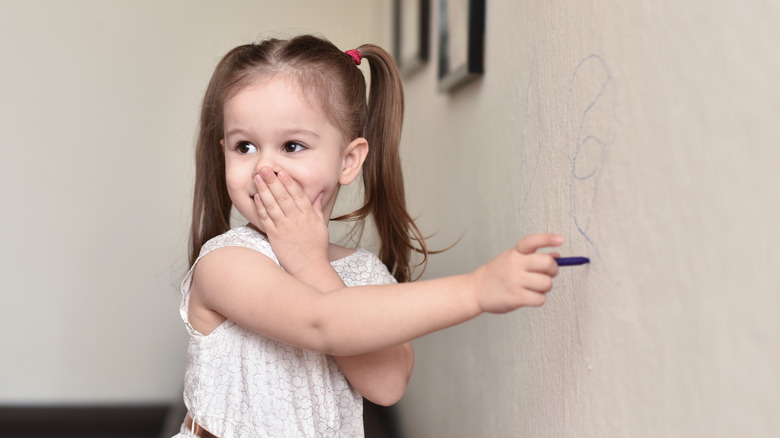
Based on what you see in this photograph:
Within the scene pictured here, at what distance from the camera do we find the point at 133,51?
2.39m

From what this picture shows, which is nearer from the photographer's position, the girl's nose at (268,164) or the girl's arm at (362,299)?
the girl's arm at (362,299)

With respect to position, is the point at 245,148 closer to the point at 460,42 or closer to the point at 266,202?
the point at 266,202

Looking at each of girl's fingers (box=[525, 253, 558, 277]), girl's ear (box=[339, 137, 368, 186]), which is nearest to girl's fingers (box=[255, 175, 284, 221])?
girl's ear (box=[339, 137, 368, 186])

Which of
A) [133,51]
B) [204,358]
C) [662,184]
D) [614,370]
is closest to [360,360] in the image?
[204,358]

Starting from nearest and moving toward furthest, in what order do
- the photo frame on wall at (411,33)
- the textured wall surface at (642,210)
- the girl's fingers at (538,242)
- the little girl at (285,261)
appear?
the textured wall surface at (642,210) < the girl's fingers at (538,242) < the little girl at (285,261) < the photo frame on wall at (411,33)

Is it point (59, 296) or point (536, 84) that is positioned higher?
point (536, 84)

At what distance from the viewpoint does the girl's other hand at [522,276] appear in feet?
1.94

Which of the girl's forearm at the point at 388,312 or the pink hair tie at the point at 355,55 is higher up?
the pink hair tie at the point at 355,55

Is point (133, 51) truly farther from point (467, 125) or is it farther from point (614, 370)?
point (614, 370)

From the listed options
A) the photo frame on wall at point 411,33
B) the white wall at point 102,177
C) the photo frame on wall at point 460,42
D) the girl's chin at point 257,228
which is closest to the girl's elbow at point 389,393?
the girl's chin at point 257,228

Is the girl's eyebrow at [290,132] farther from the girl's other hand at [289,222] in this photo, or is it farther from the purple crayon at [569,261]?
the purple crayon at [569,261]

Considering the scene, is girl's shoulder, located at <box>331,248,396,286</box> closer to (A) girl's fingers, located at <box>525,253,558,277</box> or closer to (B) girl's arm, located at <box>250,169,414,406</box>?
(B) girl's arm, located at <box>250,169,414,406</box>

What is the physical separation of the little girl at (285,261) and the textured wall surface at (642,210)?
19 centimetres

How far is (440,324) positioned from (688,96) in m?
0.28
